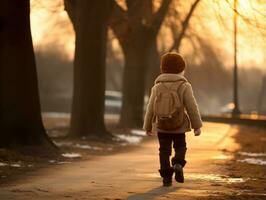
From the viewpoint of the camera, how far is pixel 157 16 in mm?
32156

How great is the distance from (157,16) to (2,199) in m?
24.4

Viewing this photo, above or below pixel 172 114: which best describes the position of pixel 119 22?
above

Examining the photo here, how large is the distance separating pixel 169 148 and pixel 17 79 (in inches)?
249

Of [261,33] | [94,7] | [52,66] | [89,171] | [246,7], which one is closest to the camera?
[89,171]

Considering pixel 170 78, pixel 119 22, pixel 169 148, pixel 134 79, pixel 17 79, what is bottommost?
pixel 134 79

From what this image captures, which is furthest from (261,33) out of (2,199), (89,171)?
(2,199)

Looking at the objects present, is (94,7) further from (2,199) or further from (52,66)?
(52,66)

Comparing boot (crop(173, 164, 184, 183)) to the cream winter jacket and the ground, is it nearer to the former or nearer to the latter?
the ground

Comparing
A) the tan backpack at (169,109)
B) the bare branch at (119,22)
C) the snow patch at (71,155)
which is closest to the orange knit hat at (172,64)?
the tan backpack at (169,109)

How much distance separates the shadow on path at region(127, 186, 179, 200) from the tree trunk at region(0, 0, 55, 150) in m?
6.25

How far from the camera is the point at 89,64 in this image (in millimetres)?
22703

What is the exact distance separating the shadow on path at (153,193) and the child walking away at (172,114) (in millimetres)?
336

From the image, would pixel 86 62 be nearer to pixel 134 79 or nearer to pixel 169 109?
pixel 134 79

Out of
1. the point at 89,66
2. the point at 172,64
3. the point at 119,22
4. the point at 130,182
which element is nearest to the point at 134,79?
the point at 119,22
